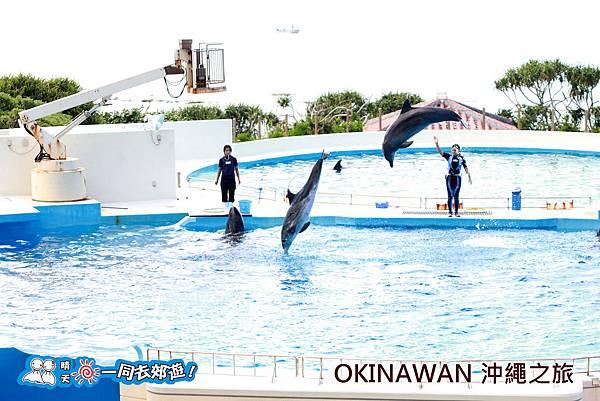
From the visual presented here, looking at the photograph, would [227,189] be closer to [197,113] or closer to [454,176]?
[454,176]

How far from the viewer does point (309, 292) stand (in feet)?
36.3

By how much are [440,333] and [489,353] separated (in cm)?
65

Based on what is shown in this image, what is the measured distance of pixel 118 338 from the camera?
948 centimetres

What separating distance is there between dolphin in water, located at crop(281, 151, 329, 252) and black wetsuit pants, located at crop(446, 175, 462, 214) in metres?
2.84

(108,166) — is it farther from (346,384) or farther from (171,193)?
(346,384)

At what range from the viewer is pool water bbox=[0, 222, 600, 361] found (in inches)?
368

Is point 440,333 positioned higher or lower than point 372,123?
lower

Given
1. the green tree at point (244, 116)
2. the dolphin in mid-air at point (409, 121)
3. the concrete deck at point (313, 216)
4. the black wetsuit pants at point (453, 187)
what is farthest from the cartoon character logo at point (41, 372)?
the green tree at point (244, 116)

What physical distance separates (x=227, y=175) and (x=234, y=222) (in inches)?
39.4

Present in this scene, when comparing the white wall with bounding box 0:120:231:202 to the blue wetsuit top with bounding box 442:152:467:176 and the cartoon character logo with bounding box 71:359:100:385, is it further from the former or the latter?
the cartoon character logo with bounding box 71:359:100:385

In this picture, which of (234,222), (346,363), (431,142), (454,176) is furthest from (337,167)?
(346,363)

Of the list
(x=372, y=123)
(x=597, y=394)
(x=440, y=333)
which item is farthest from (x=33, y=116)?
(x=372, y=123)

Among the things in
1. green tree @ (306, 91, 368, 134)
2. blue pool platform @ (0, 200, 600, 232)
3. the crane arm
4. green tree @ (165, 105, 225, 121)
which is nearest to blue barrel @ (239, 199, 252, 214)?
blue pool platform @ (0, 200, 600, 232)

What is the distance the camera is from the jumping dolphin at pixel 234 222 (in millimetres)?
13914
